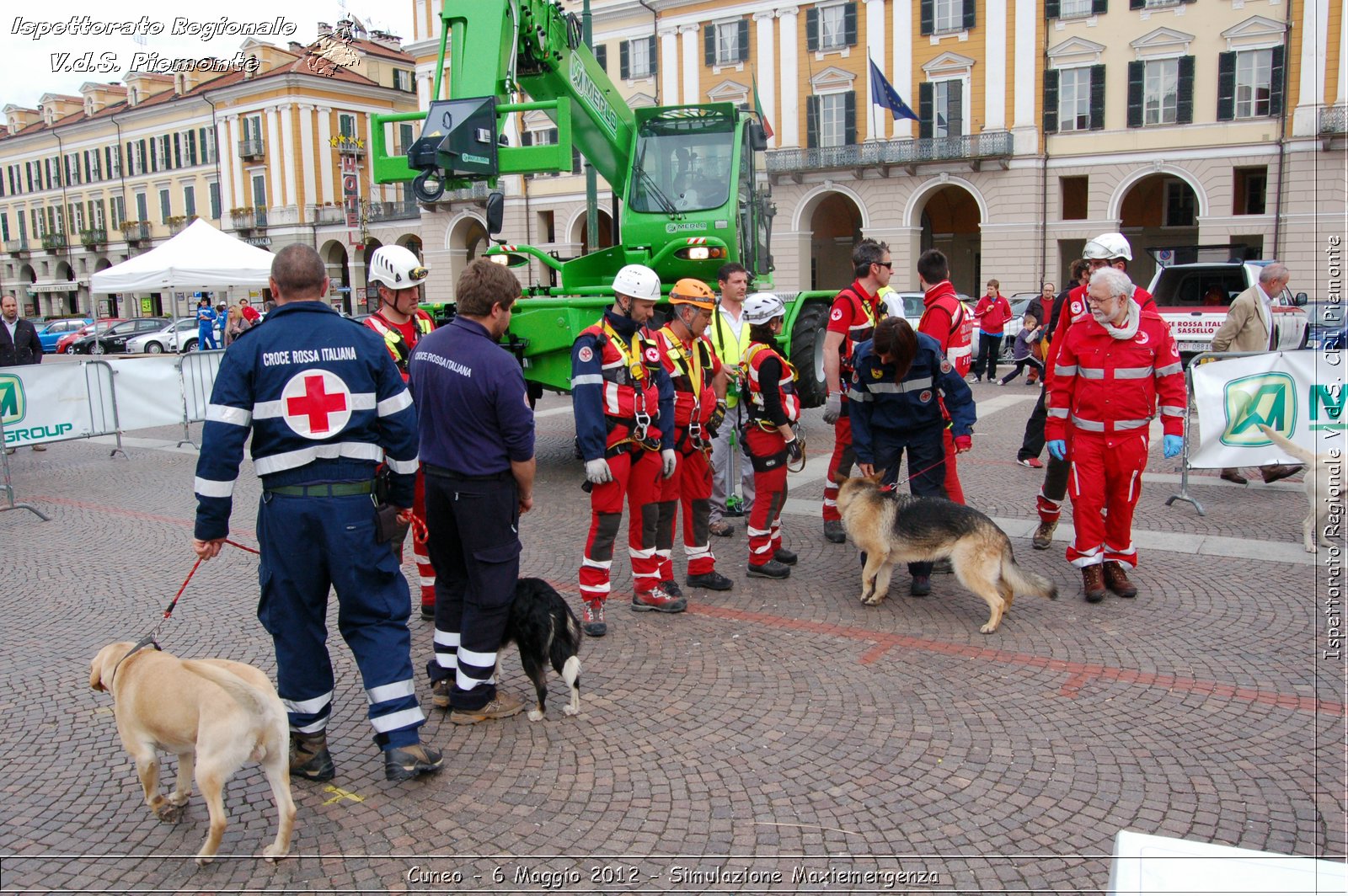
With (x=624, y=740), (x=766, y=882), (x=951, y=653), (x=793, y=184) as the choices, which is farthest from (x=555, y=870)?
(x=793, y=184)

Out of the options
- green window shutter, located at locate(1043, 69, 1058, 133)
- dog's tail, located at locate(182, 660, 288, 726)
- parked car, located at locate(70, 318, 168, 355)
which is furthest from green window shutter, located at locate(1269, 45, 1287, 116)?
parked car, located at locate(70, 318, 168, 355)

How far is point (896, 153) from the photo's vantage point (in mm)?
37312

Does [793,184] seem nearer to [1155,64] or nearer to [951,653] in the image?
[1155,64]

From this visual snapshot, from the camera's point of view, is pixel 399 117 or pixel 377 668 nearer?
pixel 377 668

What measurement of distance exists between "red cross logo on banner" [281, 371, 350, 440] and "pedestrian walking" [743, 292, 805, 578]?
10.5ft

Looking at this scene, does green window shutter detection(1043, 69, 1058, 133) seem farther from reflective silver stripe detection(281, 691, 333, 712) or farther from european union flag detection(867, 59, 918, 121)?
reflective silver stripe detection(281, 691, 333, 712)

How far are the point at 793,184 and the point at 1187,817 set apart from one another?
38604 millimetres

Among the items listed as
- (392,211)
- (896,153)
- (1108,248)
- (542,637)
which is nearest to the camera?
(542,637)

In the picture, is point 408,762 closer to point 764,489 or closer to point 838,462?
point 764,489

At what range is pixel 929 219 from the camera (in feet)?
139

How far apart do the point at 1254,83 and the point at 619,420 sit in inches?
1368

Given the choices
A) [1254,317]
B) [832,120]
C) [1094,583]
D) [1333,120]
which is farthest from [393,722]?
[832,120]

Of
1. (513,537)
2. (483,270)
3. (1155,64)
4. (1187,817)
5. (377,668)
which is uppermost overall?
(1155,64)

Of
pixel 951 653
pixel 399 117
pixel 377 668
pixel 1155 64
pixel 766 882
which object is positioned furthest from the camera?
pixel 1155 64
